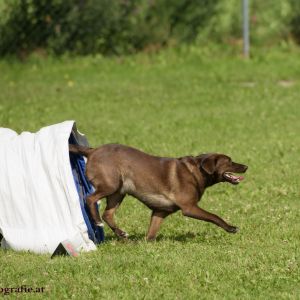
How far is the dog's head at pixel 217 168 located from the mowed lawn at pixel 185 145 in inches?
21.2

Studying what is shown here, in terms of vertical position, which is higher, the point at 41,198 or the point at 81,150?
the point at 81,150

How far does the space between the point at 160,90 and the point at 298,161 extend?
564cm

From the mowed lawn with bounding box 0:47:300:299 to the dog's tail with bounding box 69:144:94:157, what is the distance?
823 mm

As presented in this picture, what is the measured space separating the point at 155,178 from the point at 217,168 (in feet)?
1.91

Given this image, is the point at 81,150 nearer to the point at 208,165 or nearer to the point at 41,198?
the point at 41,198

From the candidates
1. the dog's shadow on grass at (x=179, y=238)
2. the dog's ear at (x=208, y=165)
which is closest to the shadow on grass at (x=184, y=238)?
the dog's shadow on grass at (x=179, y=238)

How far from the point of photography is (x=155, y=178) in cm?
765

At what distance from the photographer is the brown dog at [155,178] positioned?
7.52 metres

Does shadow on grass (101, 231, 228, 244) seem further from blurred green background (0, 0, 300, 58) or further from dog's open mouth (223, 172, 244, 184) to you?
blurred green background (0, 0, 300, 58)

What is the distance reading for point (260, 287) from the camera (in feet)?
20.1

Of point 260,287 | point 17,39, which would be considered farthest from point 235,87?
point 260,287

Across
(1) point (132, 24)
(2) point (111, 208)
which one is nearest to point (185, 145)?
(2) point (111, 208)

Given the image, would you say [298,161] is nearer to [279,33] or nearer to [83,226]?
[83,226]

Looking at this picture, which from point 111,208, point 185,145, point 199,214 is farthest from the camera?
point 185,145
